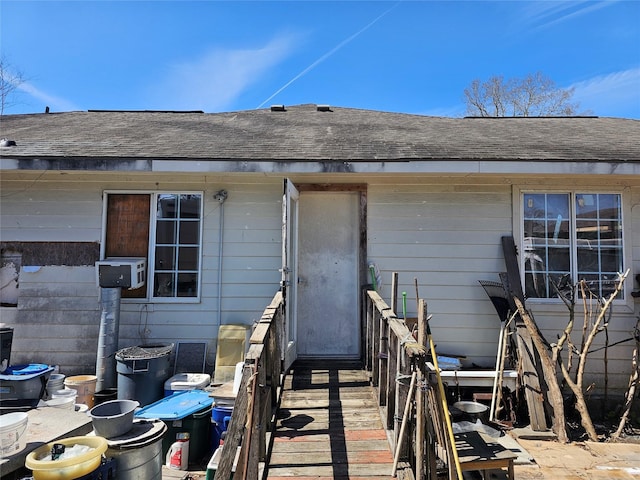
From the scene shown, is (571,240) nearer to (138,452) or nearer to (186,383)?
(186,383)

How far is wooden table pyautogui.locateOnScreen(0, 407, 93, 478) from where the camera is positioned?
9.11 feet

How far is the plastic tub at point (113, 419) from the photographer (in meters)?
3.08

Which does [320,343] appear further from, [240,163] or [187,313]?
[240,163]

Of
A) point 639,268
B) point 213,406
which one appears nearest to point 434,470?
point 213,406

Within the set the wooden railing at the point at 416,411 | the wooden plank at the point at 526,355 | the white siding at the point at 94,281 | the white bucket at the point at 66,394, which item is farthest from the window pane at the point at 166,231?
the wooden plank at the point at 526,355

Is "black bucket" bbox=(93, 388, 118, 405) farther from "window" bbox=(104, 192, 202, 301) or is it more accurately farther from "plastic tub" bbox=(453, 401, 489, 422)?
"plastic tub" bbox=(453, 401, 489, 422)

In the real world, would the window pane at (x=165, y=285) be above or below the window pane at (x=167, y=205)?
below

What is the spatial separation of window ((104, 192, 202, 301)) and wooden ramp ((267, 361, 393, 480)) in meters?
2.03

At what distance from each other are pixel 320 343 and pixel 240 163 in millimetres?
2558

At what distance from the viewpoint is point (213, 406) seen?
4160 millimetres

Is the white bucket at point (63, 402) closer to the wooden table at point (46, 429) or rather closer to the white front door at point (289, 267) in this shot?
the wooden table at point (46, 429)

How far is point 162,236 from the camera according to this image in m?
5.33

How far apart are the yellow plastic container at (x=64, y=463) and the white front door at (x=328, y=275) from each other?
2.80 meters

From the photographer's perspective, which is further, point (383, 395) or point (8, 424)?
point (383, 395)
